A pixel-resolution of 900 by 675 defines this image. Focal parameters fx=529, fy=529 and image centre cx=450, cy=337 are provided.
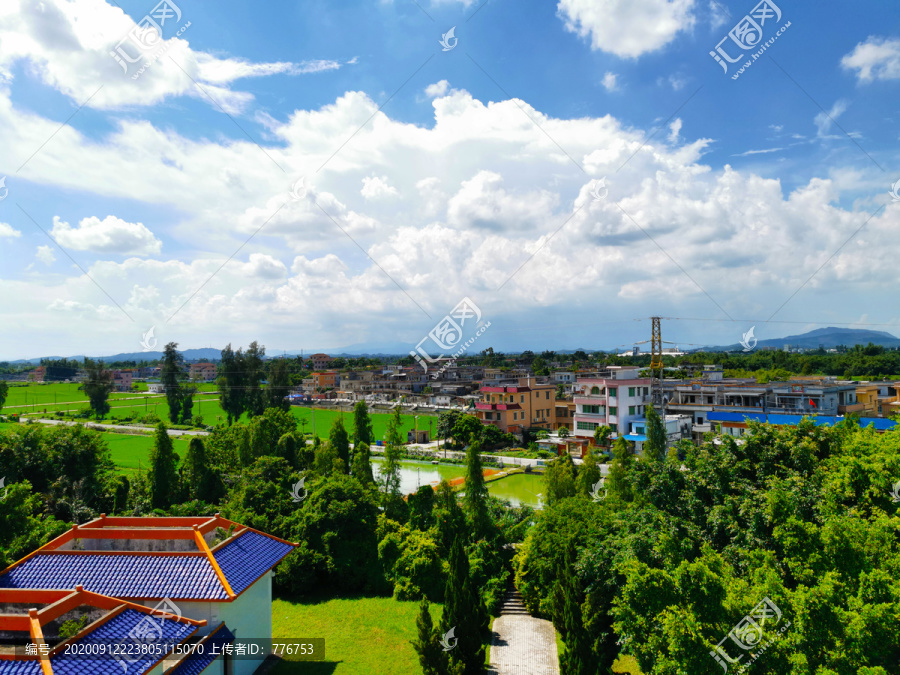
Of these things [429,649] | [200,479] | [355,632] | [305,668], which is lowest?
[355,632]

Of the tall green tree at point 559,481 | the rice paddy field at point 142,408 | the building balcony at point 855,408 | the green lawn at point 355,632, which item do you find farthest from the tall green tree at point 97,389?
the building balcony at point 855,408

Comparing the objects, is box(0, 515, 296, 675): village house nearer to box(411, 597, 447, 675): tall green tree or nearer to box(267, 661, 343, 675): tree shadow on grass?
box(267, 661, 343, 675): tree shadow on grass

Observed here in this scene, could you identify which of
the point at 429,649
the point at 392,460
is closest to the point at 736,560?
the point at 429,649

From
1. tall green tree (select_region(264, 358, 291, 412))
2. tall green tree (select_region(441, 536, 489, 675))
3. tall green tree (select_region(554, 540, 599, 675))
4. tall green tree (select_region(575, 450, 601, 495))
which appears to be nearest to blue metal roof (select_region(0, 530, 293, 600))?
tall green tree (select_region(441, 536, 489, 675))

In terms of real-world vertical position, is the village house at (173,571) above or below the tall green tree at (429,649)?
above

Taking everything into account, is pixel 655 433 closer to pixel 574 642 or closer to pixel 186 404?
→ pixel 574 642

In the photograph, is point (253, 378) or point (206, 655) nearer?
point (206, 655)

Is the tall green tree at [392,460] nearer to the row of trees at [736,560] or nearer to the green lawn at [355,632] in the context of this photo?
the green lawn at [355,632]
